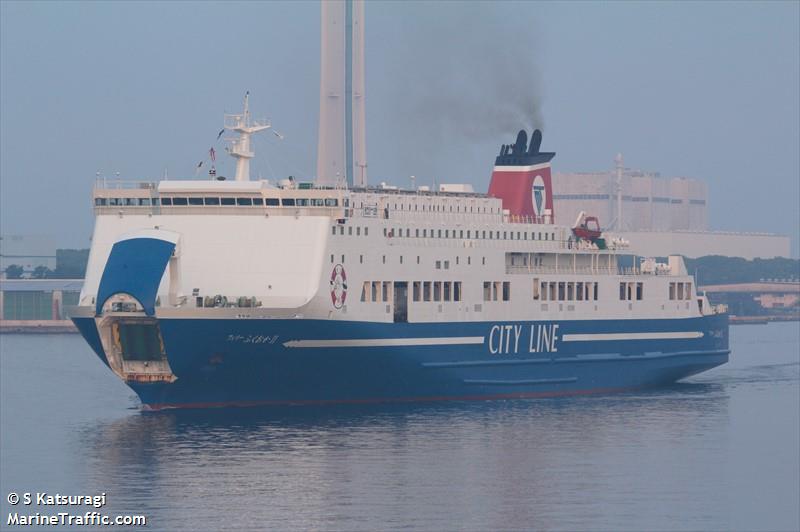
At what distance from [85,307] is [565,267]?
1605 cm

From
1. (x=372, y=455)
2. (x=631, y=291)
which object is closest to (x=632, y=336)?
(x=631, y=291)

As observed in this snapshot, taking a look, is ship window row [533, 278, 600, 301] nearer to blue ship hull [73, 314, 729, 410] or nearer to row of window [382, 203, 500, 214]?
blue ship hull [73, 314, 729, 410]

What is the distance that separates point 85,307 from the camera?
140 ft

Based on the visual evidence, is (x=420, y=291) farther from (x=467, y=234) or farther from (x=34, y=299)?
(x=34, y=299)

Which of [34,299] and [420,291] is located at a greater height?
[34,299]

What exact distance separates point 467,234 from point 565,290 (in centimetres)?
433

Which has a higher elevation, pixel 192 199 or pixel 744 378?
pixel 192 199

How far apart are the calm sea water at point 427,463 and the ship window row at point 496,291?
3140mm

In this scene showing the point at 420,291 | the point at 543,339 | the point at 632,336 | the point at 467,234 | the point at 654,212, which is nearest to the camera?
the point at 420,291

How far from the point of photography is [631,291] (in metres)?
53.2

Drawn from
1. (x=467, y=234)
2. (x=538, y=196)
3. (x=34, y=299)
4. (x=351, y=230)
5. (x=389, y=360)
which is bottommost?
(x=389, y=360)

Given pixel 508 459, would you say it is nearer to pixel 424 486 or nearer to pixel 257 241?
pixel 424 486

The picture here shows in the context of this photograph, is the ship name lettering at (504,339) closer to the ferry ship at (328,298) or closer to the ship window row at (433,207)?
the ferry ship at (328,298)

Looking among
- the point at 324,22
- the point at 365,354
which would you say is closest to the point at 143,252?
the point at 365,354
